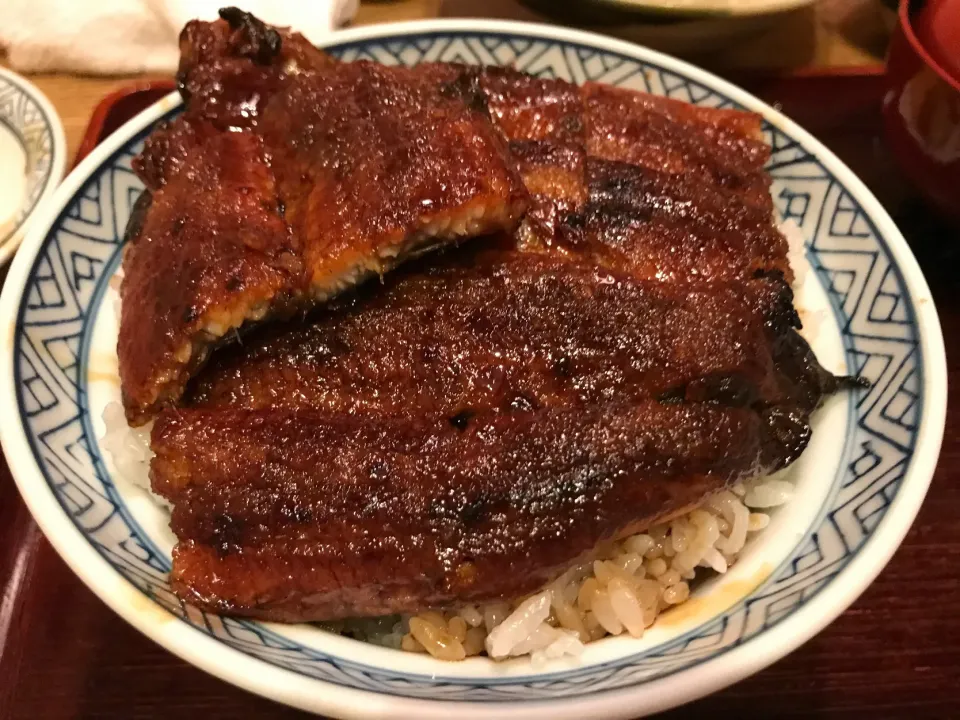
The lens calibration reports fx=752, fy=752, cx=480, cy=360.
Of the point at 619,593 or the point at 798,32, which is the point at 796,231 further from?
the point at 798,32

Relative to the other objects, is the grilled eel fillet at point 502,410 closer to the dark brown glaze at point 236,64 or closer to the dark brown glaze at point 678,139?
the dark brown glaze at point 678,139

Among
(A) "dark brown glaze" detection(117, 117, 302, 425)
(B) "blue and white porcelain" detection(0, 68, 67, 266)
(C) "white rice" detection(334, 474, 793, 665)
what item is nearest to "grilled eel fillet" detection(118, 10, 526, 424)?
(A) "dark brown glaze" detection(117, 117, 302, 425)

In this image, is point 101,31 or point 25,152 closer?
point 25,152

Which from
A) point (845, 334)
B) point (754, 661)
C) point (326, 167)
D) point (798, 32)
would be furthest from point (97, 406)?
point (798, 32)

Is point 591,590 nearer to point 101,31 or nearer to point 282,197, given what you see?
point 282,197

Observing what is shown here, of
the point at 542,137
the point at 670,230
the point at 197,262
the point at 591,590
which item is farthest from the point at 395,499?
the point at 542,137
